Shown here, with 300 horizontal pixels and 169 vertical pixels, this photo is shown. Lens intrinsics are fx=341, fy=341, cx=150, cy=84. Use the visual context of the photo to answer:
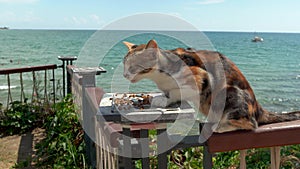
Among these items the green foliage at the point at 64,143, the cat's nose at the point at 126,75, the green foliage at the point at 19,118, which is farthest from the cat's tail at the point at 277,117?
the green foliage at the point at 19,118

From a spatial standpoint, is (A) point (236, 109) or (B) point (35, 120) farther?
→ (B) point (35, 120)

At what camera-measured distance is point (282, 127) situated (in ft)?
4.64

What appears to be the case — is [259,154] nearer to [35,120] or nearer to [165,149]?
[165,149]

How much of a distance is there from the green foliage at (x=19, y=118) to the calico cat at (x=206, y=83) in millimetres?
3864

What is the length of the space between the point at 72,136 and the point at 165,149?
2.69 m

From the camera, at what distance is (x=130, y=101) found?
1505mm

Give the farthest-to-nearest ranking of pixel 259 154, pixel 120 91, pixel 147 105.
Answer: pixel 259 154 < pixel 120 91 < pixel 147 105

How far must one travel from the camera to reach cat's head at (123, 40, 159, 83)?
4.91 feet

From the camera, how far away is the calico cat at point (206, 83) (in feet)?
4.76

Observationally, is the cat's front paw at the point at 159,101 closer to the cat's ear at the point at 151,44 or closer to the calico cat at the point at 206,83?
the calico cat at the point at 206,83

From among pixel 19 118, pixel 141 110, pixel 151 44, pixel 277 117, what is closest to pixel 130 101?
pixel 141 110

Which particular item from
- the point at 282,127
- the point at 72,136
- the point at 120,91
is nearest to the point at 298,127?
the point at 282,127

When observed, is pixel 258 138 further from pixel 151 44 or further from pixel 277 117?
pixel 151 44

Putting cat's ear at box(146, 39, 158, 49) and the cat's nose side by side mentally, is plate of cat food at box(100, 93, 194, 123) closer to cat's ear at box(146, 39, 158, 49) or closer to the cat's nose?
the cat's nose
